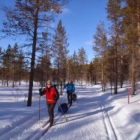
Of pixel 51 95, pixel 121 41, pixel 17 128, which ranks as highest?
pixel 121 41

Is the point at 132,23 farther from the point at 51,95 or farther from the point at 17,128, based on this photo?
the point at 17,128

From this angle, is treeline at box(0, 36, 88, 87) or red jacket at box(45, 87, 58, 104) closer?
red jacket at box(45, 87, 58, 104)

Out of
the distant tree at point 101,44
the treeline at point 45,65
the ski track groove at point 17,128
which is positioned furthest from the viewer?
the distant tree at point 101,44

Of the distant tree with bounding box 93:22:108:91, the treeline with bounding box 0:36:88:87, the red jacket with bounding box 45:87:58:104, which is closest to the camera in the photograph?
the red jacket with bounding box 45:87:58:104

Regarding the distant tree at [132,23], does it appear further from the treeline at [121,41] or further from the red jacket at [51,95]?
the red jacket at [51,95]

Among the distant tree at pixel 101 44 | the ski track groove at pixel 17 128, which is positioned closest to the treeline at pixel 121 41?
the distant tree at pixel 101 44

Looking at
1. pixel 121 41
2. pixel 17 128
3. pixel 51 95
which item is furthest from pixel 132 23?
pixel 17 128

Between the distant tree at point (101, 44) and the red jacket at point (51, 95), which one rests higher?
the distant tree at point (101, 44)

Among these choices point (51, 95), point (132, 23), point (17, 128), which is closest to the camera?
point (17, 128)

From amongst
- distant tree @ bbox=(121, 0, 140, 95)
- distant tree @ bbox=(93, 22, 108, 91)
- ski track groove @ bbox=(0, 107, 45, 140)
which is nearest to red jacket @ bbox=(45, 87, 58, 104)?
ski track groove @ bbox=(0, 107, 45, 140)

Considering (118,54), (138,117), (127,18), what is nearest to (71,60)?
(118,54)

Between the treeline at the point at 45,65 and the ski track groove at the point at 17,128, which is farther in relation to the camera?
the treeline at the point at 45,65

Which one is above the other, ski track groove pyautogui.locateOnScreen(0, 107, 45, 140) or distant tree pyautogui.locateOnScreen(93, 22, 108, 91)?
distant tree pyautogui.locateOnScreen(93, 22, 108, 91)

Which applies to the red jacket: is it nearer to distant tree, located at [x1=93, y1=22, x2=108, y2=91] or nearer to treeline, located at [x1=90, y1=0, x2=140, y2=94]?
treeline, located at [x1=90, y1=0, x2=140, y2=94]
